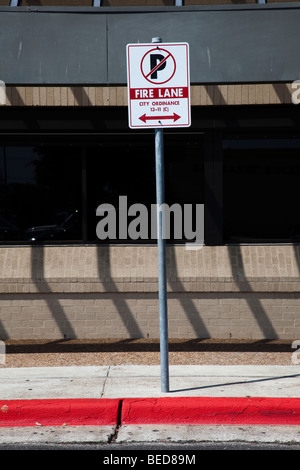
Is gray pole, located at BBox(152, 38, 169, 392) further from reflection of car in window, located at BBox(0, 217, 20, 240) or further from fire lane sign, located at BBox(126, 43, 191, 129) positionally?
reflection of car in window, located at BBox(0, 217, 20, 240)

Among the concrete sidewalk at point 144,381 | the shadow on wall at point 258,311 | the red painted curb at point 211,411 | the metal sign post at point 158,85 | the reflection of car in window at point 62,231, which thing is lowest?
the red painted curb at point 211,411

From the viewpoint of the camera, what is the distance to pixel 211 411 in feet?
20.1

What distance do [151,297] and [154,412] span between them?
4.04 metres

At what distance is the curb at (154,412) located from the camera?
602 centimetres

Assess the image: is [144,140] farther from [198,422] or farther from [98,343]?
[198,422]

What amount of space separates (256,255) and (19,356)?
3977mm

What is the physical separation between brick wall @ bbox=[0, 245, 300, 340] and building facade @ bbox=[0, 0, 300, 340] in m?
0.02

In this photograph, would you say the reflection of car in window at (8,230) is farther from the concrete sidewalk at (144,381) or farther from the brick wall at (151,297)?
the concrete sidewalk at (144,381)

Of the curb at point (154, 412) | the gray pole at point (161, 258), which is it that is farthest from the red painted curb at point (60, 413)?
the gray pole at point (161, 258)

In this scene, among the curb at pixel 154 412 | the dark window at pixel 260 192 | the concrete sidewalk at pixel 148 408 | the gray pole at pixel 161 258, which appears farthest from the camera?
the dark window at pixel 260 192

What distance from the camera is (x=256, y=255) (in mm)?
10180

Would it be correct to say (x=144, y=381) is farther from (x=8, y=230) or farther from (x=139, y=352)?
(x=8, y=230)

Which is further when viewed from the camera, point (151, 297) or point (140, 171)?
point (140, 171)

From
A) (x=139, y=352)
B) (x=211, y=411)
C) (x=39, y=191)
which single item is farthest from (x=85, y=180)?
(x=211, y=411)
